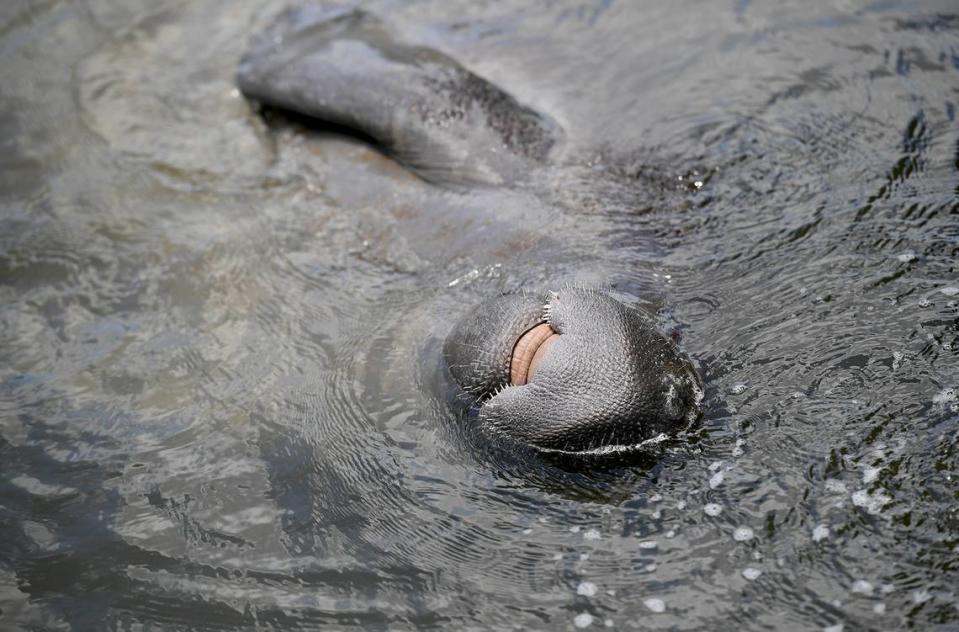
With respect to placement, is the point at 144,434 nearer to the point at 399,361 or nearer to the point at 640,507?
the point at 399,361

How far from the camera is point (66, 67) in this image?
711 cm

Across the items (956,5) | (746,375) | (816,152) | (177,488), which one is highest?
(956,5)

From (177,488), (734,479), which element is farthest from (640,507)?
(177,488)

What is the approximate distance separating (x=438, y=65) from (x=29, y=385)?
9.47 ft

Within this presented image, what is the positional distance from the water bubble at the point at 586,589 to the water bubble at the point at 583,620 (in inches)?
3.2

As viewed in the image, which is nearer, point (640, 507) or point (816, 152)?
point (640, 507)

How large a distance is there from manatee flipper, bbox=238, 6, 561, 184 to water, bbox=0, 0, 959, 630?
0.18 meters

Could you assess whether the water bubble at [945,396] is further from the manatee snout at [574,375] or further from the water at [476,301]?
the manatee snout at [574,375]

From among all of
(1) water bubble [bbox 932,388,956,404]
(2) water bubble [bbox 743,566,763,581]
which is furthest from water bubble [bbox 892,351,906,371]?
(2) water bubble [bbox 743,566,763,581]

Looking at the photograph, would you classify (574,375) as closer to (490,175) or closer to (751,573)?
(751,573)

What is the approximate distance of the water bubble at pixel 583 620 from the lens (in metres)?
3.23

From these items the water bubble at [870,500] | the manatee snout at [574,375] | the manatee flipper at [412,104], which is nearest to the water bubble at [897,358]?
the water bubble at [870,500]

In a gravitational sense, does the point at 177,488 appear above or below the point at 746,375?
below

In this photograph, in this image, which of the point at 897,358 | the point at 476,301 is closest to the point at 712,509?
the point at 897,358
